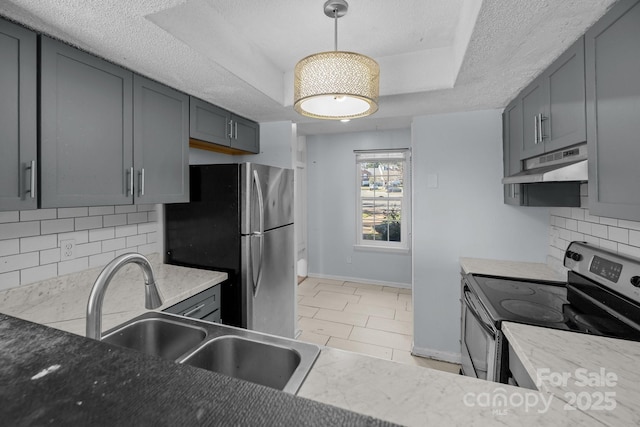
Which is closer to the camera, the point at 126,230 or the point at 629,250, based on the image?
the point at 629,250

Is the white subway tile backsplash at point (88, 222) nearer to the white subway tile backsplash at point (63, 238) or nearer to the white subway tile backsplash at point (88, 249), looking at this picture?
the white subway tile backsplash at point (63, 238)

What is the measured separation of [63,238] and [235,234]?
1.01 metres

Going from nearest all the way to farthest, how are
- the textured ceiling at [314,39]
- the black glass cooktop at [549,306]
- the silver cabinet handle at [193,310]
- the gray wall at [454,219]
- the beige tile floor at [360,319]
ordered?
the textured ceiling at [314,39]
the black glass cooktop at [549,306]
the silver cabinet handle at [193,310]
the gray wall at [454,219]
the beige tile floor at [360,319]

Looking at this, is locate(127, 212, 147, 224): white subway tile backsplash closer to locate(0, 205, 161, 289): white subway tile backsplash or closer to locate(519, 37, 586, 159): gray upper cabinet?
locate(0, 205, 161, 289): white subway tile backsplash

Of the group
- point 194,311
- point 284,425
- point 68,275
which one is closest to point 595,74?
point 284,425

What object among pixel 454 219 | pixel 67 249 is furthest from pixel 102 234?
pixel 454 219

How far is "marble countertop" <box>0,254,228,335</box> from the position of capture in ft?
4.53

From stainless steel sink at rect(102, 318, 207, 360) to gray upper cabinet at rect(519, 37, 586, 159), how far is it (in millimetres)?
2043

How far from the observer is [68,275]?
1.76 m

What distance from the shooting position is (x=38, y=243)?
163cm

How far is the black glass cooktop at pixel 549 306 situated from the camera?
4.37 ft

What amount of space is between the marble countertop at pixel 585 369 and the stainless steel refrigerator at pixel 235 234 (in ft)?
5.44

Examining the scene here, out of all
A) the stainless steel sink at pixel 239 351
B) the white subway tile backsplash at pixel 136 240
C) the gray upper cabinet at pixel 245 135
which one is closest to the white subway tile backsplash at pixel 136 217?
the white subway tile backsplash at pixel 136 240

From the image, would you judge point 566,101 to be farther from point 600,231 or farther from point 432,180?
point 432,180
